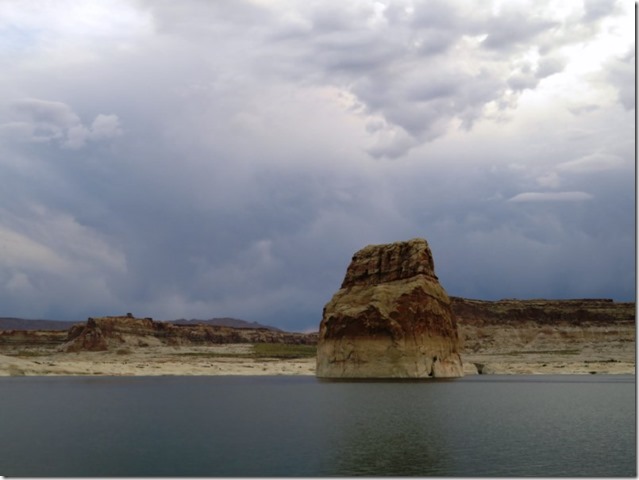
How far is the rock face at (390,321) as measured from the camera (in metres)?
97.2

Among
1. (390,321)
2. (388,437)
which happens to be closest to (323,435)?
(388,437)

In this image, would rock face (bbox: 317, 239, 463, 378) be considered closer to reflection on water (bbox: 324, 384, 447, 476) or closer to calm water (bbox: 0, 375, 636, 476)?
calm water (bbox: 0, 375, 636, 476)

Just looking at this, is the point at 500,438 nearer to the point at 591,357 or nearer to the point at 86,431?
the point at 86,431

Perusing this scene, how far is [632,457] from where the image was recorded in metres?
33.6

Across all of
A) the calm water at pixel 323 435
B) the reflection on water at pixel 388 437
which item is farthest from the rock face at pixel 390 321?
the reflection on water at pixel 388 437

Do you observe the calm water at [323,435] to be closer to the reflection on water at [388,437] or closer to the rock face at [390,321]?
the reflection on water at [388,437]

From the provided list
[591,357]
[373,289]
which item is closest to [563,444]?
[373,289]

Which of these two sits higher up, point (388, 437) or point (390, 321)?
point (390, 321)

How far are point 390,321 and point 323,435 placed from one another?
55.4m

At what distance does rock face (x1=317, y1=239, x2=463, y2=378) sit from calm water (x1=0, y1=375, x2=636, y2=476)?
24903mm

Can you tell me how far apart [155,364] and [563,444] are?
131029mm

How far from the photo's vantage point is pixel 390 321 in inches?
3804

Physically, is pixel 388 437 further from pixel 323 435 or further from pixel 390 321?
pixel 390 321

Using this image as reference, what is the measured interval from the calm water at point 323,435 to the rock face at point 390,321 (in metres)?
24.9
